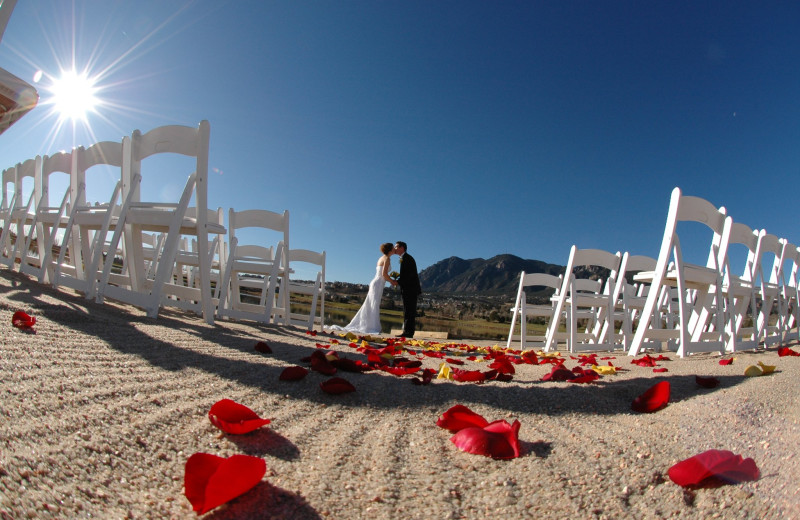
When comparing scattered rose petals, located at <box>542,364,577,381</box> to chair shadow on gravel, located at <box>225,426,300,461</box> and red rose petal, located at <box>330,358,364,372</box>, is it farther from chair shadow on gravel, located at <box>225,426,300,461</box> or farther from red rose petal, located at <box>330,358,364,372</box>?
chair shadow on gravel, located at <box>225,426,300,461</box>

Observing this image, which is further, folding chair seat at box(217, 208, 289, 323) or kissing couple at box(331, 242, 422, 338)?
kissing couple at box(331, 242, 422, 338)

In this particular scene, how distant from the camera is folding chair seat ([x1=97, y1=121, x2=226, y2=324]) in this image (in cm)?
363

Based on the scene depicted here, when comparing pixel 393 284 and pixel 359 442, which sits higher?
pixel 393 284

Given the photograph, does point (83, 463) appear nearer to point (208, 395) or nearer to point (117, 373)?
point (208, 395)

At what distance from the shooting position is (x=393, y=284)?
958 centimetres

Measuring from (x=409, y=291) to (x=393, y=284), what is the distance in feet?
2.06

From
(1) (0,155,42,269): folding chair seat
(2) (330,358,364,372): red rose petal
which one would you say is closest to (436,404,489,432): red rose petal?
(2) (330,358,364,372): red rose petal

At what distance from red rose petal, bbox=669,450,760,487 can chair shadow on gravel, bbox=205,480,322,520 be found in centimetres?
87

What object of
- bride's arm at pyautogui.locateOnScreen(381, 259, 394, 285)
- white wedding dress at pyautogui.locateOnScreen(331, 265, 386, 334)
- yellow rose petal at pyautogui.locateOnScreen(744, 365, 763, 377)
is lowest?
white wedding dress at pyautogui.locateOnScreen(331, 265, 386, 334)

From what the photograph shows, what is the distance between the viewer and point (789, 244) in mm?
5836

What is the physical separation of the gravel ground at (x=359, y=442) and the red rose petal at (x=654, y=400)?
4cm

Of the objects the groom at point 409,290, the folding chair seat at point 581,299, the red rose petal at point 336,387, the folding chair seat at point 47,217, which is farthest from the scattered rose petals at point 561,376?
the groom at point 409,290

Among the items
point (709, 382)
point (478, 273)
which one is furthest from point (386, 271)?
point (478, 273)

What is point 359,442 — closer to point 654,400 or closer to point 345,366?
point 345,366
